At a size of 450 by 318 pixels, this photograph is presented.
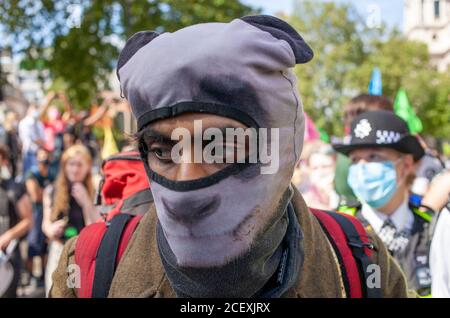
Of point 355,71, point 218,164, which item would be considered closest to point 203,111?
point 218,164

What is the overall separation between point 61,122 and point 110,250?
9.62 m

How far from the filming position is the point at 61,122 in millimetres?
10969

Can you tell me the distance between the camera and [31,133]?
30.2 feet

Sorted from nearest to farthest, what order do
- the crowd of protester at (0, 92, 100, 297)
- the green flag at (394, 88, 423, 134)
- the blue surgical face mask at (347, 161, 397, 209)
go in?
the blue surgical face mask at (347, 161, 397, 209) < the crowd of protester at (0, 92, 100, 297) < the green flag at (394, 88, 423, 134)

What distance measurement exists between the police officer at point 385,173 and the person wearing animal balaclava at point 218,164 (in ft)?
5.47

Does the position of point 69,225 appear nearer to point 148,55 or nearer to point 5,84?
point 148,55

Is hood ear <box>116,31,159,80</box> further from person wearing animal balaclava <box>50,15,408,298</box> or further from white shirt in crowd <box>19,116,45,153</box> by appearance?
white shirt in crowd <box>19,116,45,153</box>

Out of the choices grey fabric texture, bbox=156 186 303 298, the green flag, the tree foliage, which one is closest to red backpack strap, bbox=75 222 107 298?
grey fabric texture, bbox=156 186 303 298

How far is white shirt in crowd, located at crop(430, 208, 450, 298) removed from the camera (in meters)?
2.62

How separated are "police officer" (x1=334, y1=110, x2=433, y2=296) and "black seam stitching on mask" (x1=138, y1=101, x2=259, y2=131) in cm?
183

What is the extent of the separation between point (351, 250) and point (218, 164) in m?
0.56

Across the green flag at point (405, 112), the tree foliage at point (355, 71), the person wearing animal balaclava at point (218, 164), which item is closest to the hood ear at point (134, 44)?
the person wearing animal balaclava at point (218, 164)

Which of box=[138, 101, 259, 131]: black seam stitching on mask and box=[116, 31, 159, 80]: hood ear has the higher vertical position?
box=[116, 31, 159, 80]: hood ear

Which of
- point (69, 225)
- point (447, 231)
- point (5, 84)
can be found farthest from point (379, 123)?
point (5, 84)
